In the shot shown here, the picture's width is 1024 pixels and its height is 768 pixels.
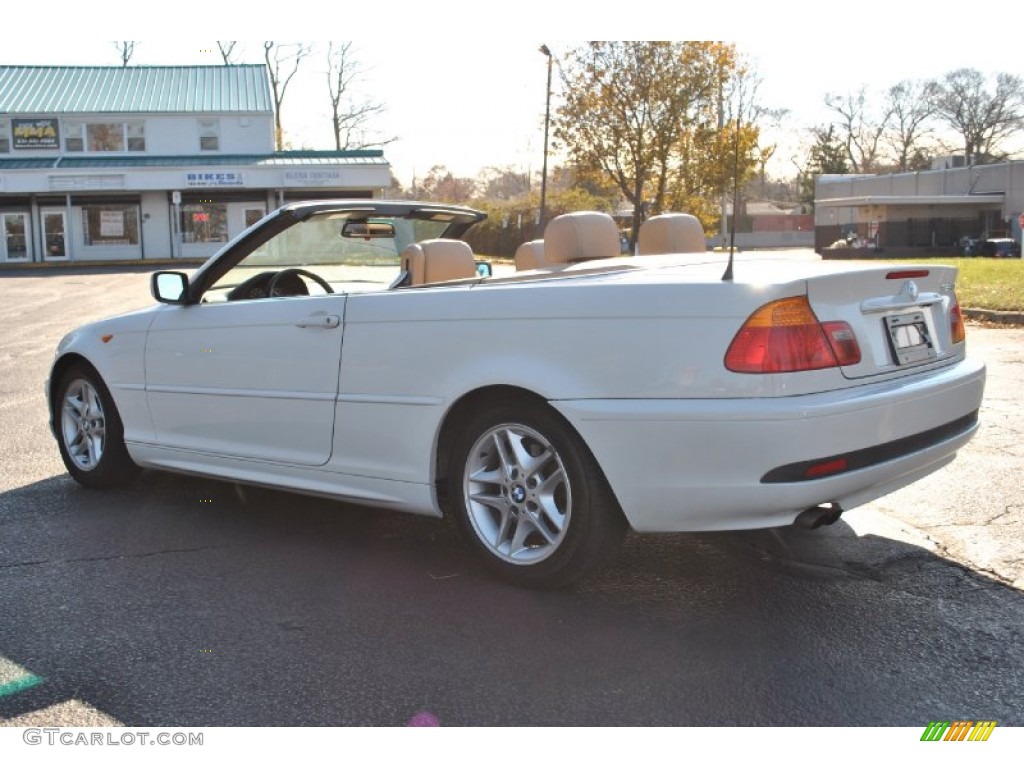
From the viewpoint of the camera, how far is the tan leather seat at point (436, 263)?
482 cm

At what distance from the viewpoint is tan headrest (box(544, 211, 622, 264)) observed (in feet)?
15.0

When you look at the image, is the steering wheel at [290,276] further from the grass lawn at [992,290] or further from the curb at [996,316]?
the curb at [996,316]

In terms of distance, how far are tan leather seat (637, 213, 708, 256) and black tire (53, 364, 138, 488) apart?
304 cm

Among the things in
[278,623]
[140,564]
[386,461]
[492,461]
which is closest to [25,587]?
[140,564]

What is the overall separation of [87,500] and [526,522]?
2.81 m

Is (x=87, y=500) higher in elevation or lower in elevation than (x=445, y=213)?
lower

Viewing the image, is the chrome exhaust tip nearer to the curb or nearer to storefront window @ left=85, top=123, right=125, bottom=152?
the curb

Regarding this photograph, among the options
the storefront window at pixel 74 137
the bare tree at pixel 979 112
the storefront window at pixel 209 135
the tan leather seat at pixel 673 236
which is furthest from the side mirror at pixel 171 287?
the bare tree at pixel 979 112

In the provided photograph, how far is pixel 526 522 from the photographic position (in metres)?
3.83

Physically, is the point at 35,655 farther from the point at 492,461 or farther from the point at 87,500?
the point at 87,500
